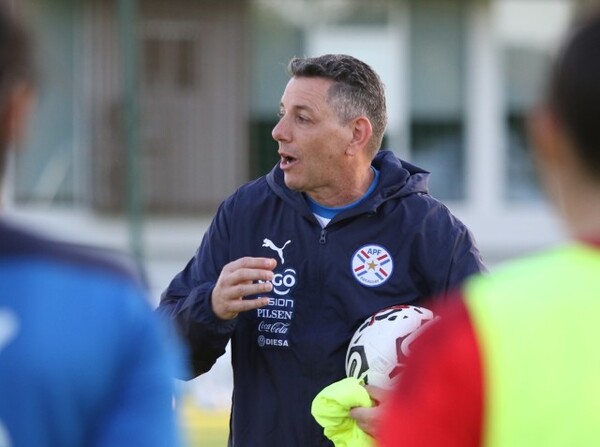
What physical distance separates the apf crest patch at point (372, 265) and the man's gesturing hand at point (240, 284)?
328 mm

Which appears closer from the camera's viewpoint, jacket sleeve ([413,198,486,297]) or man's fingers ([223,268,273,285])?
man's fingers ([223,268,273,285])

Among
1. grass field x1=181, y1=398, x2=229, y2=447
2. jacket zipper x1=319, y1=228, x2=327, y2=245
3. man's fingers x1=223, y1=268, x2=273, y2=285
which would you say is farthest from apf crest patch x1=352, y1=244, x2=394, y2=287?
grass field x1=181, y1=398, x2=229, y2=447

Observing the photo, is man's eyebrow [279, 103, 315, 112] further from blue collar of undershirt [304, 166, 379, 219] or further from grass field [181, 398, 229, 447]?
grass field [181, 398, 229, 447]

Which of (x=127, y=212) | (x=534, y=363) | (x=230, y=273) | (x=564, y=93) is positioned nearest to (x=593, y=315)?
(x=534, y=363)

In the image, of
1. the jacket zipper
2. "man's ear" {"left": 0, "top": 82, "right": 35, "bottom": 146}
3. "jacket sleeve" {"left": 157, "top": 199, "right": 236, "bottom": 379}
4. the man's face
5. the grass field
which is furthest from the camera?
the grass field

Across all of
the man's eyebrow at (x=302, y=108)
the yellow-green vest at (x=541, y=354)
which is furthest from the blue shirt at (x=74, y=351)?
the man's eyebrow at (x=302, y=108)

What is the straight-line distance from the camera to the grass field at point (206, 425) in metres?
10.1

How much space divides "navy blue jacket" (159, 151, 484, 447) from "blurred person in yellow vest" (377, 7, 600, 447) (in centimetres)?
236

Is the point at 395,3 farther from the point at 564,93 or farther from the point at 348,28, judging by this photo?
the point at 564,93

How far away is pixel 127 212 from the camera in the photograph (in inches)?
609

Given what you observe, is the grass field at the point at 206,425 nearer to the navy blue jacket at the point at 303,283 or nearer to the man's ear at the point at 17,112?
the navy blue jacket at the point at 303,283

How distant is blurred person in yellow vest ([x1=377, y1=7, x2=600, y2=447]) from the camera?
187cm

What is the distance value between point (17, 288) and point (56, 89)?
1424cm

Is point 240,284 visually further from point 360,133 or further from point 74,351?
point 74,351
